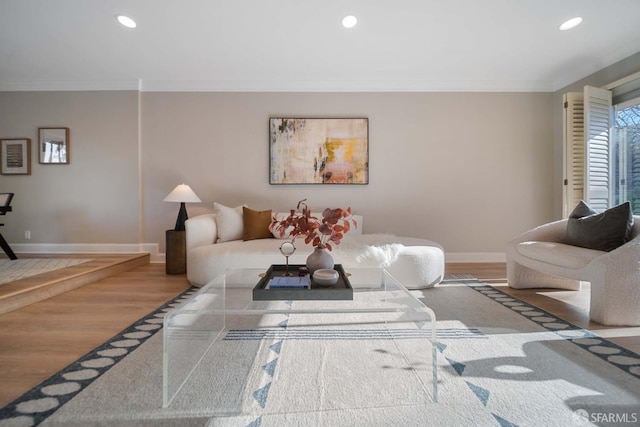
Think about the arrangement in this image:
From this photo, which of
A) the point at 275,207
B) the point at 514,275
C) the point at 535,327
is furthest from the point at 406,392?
the point at 275,207

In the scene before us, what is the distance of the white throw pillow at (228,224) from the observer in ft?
11.4

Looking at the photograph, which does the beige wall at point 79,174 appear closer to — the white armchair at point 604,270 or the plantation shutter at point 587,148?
the white armchair at point 604,270

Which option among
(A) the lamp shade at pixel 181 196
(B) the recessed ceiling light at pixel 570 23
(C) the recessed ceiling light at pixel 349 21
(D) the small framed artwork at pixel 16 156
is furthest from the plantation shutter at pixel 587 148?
(D) the small framed artwork at pixel 16 156

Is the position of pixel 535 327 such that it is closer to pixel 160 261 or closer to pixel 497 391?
pixel 497 391

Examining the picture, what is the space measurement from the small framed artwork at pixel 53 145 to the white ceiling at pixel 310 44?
23.2 inches

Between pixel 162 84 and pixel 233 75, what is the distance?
981 millimetres

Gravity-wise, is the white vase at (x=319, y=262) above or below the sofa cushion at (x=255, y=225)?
below

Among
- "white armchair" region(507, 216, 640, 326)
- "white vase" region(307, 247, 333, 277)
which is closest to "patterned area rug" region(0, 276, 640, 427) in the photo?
"white armchair" region(507, 216, 640, 326)

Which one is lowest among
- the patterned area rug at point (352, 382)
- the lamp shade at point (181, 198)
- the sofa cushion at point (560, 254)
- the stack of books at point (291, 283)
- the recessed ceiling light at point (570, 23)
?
the patterned area rug at point (352, 382)

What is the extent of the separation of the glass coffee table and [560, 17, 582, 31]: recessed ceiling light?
2.96 meters

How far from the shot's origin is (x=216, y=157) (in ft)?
14.2

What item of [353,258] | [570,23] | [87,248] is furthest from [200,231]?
[570,23]

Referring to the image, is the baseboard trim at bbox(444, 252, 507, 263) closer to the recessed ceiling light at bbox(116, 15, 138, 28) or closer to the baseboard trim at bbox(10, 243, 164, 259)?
the baseboard trim at bbox(10, 243, 164, 259)

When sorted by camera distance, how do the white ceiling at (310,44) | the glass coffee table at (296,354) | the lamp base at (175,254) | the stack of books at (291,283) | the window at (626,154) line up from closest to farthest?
the glass coffee table at (296,354) → the stack of books at (291,283) → the white ceiling at (310,44) → the window at (626,154) → the lamp base at (175,254)
